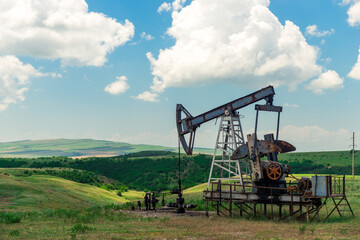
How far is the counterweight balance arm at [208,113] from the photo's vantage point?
24703mm

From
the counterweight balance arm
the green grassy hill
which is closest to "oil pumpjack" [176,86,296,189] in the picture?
the counterweight balance arm

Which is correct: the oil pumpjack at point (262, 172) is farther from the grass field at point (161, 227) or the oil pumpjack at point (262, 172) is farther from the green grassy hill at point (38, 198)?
the green grassy hill at point (38, 198)

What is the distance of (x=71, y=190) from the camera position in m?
46.6

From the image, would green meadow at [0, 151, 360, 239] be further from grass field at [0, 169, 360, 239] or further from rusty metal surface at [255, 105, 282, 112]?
rusty metal surface at [255, 105, 282, 112]

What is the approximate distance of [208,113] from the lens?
26.4 metres

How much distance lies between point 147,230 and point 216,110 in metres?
10.2

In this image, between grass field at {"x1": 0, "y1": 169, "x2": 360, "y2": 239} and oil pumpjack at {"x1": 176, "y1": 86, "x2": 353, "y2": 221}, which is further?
oil pumpjack at {"x1": 176, "y1": 86, "x2": 353, "y2": 221}

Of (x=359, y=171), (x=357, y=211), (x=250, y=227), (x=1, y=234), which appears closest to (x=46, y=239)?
(x=1, y=234)

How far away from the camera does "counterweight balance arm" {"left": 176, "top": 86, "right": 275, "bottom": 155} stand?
24703 mm

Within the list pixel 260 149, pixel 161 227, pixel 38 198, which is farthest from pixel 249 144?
pixel 38 198

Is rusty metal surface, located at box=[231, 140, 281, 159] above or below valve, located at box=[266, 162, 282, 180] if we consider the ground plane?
above

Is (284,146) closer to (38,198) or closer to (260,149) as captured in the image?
(260,149)

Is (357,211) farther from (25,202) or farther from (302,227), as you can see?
(25,202)

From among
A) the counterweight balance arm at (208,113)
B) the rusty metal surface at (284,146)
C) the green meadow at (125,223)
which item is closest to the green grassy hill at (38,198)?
the green meadow at (125,223)
